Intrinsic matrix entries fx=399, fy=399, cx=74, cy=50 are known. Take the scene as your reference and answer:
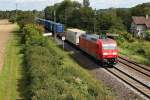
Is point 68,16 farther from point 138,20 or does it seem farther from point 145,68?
point 145,68

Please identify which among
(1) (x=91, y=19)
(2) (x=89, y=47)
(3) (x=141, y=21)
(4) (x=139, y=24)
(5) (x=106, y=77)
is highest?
(1) (x=91, y=19)

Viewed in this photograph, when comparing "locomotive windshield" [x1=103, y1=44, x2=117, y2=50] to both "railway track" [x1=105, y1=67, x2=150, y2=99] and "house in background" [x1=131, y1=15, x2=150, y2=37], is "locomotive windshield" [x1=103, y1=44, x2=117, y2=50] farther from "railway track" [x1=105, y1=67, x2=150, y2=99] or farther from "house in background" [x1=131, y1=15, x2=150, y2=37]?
"house in background" [x1=131, y1=15, x2=150, y2=37]

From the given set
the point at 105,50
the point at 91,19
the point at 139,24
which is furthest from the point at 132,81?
the point at 139,24

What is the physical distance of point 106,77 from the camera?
3061 centimetres

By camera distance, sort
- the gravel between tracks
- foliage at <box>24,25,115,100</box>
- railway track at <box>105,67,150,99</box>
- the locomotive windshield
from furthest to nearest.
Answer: the locomotive windshield
railway track at <box>105,67,150,99</box>
the gravel between tracks
foliage at <box>24,25,115,100</box>

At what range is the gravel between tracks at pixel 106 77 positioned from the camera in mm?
24203

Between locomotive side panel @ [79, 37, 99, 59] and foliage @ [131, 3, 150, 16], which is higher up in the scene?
foliage @ [131, 3, 150, 16]

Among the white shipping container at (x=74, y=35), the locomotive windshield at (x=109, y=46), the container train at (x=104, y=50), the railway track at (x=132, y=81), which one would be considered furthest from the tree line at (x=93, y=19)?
the railway track at (x=132, y=81)

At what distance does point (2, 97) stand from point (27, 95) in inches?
58.8

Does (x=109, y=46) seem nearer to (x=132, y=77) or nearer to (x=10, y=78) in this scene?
(x=132, y=77)

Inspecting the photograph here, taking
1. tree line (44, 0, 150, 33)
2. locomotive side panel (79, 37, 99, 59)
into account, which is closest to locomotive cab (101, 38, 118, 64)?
locomotive side panel (79, 37, 99, 59)

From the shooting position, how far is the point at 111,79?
29.7 meters

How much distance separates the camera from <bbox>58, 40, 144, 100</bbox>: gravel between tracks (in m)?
24.2

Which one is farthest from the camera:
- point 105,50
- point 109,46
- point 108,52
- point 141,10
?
point 141,10
